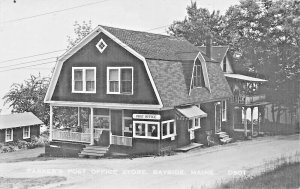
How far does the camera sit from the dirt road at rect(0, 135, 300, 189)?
1258 centimetres

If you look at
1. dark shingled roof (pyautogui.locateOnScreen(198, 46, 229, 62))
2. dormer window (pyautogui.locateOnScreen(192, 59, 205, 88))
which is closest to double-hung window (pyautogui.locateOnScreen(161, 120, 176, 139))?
dormer window (pyautogui.locateOnScreen(192, 59, 205, 88))

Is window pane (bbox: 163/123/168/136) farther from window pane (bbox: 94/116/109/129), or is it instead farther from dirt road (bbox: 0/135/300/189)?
window pane (bbox: 94/116/109/129)

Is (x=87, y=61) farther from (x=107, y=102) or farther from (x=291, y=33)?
(x=291, y=33)

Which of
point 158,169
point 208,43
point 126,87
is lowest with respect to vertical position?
point 158,169

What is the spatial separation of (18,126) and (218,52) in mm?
14434

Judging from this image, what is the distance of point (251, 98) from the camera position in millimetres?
23781

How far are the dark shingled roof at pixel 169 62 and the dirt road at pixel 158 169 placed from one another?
3.24 meters

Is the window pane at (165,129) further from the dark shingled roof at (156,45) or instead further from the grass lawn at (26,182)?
the grass lawn at (26,182)

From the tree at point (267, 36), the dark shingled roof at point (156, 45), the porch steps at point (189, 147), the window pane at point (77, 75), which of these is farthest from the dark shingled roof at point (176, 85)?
the window pane at point (77, 75)

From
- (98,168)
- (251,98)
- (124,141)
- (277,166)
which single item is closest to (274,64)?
(251,98)

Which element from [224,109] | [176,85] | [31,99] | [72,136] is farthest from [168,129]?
[31,99]

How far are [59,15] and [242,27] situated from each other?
27.4 ft

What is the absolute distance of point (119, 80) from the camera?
64.1ft

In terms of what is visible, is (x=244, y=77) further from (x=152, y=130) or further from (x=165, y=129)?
(x=152, y=130)
